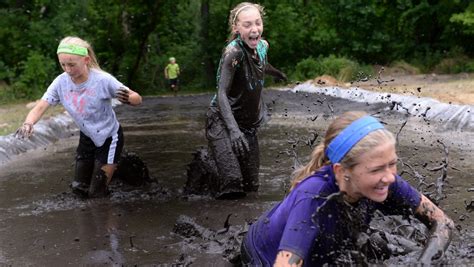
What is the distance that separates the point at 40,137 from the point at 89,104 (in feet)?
20.9

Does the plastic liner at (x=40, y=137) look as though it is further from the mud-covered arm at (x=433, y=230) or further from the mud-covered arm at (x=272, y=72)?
the mud-covered arm at (x=433, y=230)

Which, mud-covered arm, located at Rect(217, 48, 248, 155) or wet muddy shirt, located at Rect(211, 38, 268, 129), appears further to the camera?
wet muddy shirt, located at Rect(211, 38, 268, 129)

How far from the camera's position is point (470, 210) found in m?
6.00

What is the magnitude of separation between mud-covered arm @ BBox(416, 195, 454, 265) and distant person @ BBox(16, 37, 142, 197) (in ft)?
11.5

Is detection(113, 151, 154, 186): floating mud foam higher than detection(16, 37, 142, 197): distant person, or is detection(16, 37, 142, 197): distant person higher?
detection(16, 37, 142, 197): distant person

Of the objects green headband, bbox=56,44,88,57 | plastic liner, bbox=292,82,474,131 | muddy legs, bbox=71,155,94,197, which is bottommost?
plastic liner, bbox=292,82,474,131

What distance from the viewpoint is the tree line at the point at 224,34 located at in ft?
109

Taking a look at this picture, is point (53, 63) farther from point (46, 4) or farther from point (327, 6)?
point (327, 6)

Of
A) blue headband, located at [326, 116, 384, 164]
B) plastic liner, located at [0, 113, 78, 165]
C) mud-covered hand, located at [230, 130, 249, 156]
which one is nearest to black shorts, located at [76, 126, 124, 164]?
mud-covered hand, located at [230, 130, 249, 156]

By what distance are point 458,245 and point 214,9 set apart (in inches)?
1345

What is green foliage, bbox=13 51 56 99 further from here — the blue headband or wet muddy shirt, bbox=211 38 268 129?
the blue headband

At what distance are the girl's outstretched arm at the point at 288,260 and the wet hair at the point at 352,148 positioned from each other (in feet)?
1.47

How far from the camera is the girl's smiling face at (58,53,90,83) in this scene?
667cm

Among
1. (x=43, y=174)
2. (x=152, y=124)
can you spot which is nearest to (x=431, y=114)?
(x=152, y=124)
